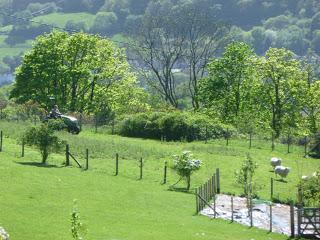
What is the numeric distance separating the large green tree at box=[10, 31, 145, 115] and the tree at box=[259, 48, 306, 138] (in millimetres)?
20151

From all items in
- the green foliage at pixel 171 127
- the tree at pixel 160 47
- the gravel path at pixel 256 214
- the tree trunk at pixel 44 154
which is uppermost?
the tree at pixel 160 47

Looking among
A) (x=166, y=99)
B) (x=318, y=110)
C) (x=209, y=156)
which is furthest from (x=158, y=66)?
(x=209, y=156)

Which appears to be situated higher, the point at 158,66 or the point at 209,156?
the point at 158,66

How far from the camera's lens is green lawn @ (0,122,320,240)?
2989 centimetres

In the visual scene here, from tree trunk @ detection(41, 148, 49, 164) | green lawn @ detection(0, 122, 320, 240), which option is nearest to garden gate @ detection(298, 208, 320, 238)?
green lawn @ detection(0, 122, 320, 240)

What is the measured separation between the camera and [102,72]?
9375 centimetres

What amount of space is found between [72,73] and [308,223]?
5549 cm

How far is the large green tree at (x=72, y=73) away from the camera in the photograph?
83.4m

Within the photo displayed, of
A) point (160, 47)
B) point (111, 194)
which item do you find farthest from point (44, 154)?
point (160, 47)

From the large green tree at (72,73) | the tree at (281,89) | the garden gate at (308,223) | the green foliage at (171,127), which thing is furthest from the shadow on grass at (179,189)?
the tree at (281,89)

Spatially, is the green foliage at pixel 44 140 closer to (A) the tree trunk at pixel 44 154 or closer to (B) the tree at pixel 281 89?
(A) the tree trunk at pixel 44 154

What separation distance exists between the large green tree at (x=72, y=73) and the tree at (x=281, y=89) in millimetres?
20151

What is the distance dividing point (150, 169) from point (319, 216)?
53.2 feet

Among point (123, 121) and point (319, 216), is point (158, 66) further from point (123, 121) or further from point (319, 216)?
point (319, 216)
